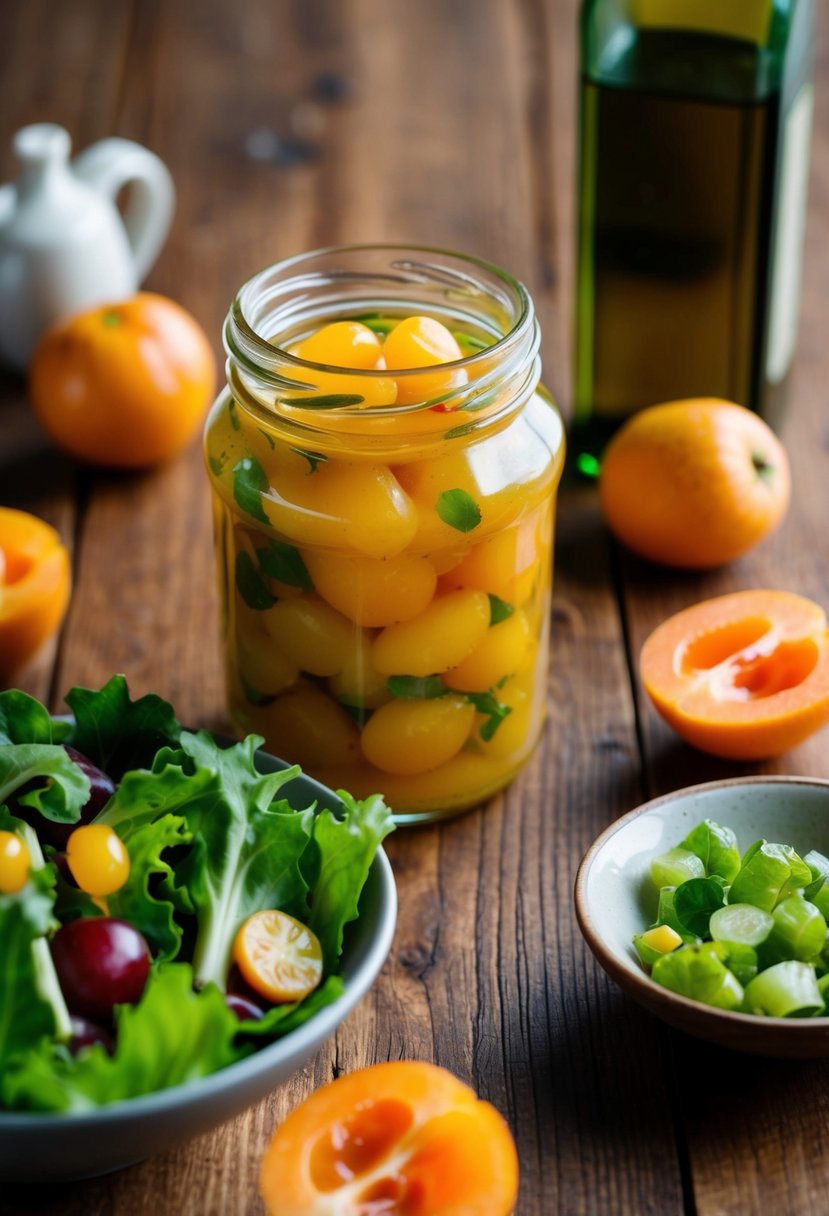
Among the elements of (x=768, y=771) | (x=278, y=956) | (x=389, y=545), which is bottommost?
(x=768, y=771)

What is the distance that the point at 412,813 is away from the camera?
932 mm

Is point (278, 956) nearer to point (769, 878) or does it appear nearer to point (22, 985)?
point (22, 985)

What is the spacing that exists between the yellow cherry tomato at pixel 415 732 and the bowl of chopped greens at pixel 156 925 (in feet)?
0.24

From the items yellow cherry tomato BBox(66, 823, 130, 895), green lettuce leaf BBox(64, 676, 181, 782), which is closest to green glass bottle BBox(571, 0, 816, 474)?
green lettuce leaf BBox(64, 676, 181, 782)

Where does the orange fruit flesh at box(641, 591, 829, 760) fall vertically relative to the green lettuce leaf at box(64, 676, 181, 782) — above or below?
below

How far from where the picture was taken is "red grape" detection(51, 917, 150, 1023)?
0.66m

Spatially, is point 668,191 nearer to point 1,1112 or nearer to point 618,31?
point 618,31

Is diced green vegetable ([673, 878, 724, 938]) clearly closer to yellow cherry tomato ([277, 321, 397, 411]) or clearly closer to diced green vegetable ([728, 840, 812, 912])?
diced green vegetable ([728, 840, 812, 912])

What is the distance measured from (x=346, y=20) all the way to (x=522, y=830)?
1401 mm

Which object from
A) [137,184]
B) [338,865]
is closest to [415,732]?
[338,865]

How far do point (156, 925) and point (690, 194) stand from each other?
72cm

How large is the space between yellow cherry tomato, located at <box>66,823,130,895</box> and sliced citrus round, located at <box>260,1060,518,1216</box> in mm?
139

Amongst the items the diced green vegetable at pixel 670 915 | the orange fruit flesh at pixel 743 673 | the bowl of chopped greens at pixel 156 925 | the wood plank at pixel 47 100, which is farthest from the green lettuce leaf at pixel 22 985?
the wood plank at pixel 47 100

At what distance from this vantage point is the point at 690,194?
1150 mm
